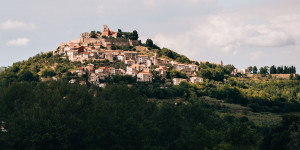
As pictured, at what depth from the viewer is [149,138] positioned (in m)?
32.3

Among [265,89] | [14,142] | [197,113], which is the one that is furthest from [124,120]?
[265,89]

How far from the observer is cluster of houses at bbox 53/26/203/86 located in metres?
90.1

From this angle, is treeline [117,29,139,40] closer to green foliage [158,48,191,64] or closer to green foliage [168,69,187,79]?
green foliage [158,48,191,64]

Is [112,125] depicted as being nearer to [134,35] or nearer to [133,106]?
[133,106]

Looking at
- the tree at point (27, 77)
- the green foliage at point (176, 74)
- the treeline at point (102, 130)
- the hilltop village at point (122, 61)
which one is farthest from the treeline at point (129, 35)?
the treeline at point (102, 130)

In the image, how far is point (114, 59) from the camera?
340 ft

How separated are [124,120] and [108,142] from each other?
11.0 feet

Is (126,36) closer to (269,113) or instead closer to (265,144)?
(269,113)

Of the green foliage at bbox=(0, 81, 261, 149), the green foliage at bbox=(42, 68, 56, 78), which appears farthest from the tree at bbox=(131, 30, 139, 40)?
the green foliage at bbox=(0, 81, 261, 149)

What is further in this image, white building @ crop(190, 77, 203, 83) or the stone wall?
the stone wall

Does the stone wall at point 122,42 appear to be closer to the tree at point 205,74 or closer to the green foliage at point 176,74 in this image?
the green foliage at point 176,74

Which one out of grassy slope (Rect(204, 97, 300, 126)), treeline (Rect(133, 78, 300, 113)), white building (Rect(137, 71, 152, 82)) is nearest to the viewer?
grassy slope (Rect(204, 97, 300, 126))

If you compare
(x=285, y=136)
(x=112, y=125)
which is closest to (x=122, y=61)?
(x=112, y=125)

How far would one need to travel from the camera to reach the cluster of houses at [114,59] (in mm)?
90062
